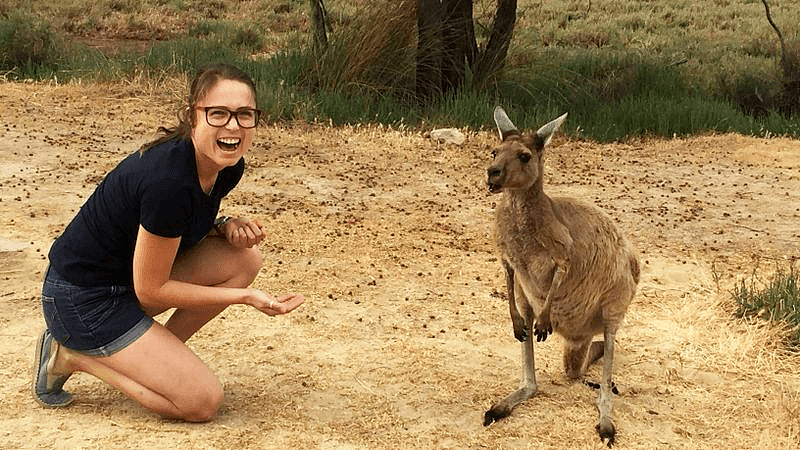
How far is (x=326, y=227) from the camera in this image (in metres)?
6.50

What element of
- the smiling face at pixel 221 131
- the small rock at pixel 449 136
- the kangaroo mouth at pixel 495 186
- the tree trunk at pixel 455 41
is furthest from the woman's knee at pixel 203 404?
the tree trunk at pixel 455 41

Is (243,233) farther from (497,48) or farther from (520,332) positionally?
(497,48)

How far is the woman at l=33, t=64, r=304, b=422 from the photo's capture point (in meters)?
3.50

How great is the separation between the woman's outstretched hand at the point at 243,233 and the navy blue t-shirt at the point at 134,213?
105 millimetres

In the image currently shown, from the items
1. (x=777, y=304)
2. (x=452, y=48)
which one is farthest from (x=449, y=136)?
(x=777, y=304)

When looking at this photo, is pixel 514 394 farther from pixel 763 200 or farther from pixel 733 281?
pixel 763 200

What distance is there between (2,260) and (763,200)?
545 centimetres

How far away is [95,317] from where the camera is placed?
3697mm

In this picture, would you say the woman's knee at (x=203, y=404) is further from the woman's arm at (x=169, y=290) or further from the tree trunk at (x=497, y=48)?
the tree trunk at (x=497, y=48)

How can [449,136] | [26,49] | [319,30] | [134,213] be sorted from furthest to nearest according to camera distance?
[26,49]
[319,30]
[449,136]
[134,213]

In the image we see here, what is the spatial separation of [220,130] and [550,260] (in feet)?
4.39

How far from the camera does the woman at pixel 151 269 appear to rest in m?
3.50

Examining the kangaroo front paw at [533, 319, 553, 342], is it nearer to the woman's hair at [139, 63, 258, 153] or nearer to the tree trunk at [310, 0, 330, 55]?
the woman's hair at [139, 63, 258, 153]

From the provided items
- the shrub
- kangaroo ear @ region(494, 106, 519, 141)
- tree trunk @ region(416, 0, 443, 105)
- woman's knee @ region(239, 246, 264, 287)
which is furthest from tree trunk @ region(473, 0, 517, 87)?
woman's knee @ region(239, 246, 264, 287)
